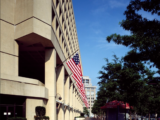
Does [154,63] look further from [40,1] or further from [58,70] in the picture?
[58,70]

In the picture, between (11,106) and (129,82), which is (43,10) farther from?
(129,82)

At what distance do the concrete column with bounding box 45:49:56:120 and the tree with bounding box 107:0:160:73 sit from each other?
49.1 feet

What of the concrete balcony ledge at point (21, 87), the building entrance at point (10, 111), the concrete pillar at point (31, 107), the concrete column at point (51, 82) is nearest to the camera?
the concrete balcony ledge at point (21, 87)

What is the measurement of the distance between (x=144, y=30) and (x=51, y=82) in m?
17.0

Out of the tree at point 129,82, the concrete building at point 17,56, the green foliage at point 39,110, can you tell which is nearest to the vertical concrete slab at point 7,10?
the concrete building at point 17,56

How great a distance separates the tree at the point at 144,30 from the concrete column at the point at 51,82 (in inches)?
589

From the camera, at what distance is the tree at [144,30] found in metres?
11.3

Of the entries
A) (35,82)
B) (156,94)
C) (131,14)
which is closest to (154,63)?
(131,14)

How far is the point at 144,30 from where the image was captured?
1185cm

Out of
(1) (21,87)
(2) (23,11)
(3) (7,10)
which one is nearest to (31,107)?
(1) (21,87)

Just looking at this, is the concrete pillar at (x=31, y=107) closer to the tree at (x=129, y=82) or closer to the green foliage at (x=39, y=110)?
the green foliage at (x=39, y=110)

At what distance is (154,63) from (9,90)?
1319 cm

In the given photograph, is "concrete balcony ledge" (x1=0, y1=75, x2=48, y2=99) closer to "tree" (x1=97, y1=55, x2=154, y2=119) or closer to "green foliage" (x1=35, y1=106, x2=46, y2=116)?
"green foliage" (x1=35, y1=106, x2=46, y2=116)

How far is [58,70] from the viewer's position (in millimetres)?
35562
